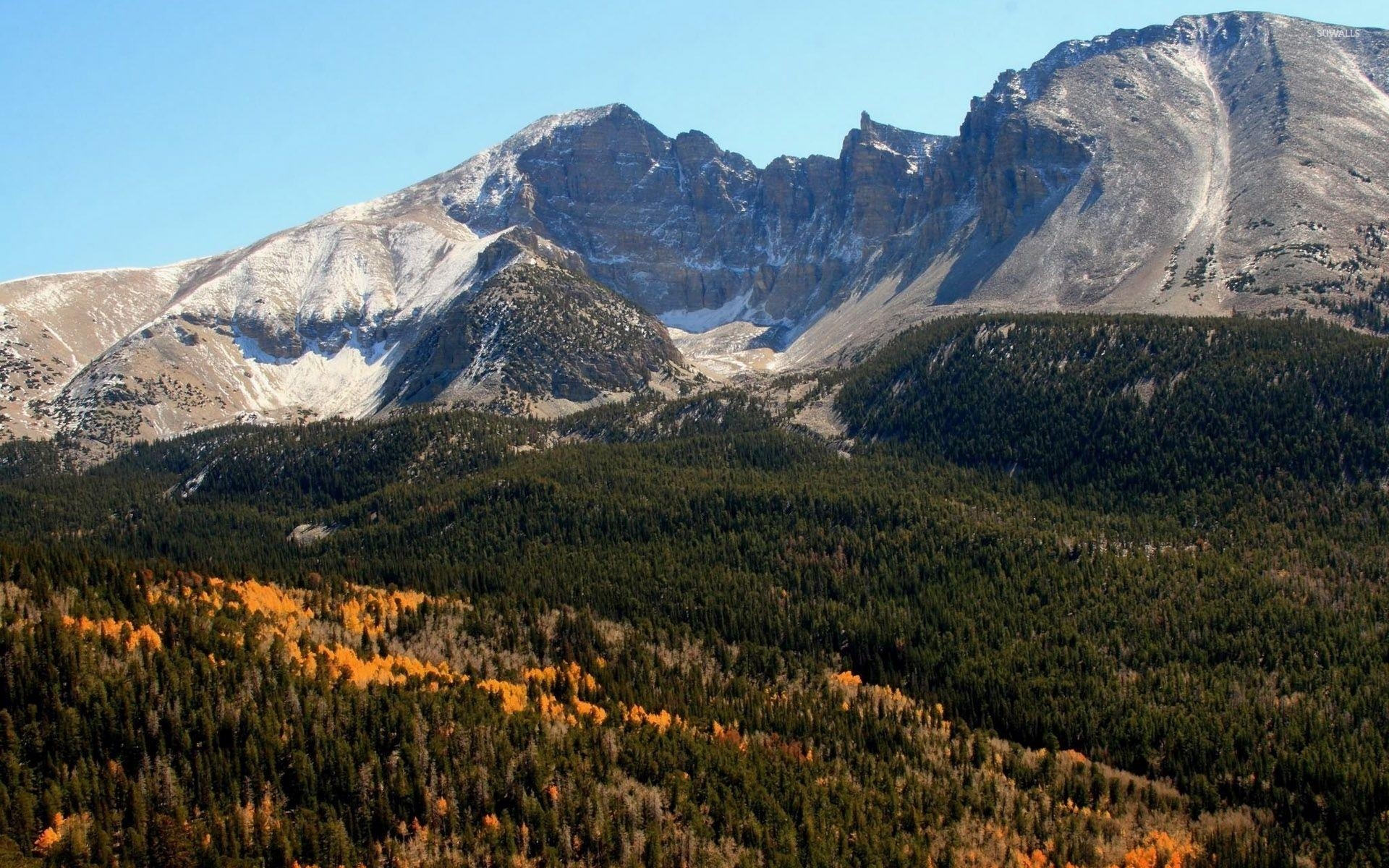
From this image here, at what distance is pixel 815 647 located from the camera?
124 meters

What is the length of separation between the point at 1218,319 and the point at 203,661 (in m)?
187

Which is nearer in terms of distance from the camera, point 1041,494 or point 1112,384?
point 1041,494

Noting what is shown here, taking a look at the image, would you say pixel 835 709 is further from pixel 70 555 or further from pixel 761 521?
pixel 70 555

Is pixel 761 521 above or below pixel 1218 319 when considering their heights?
below

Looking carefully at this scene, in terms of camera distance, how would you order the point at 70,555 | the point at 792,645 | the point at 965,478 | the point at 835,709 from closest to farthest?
the point at 70,555
the point at 835,709
the point at 792,645
the point at 965,478

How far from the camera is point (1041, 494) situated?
164 m

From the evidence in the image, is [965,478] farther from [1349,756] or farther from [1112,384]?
[1349,756]

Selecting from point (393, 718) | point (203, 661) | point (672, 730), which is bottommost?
point (672, 730)

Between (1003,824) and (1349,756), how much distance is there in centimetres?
3123

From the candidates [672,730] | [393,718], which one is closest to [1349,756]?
[672,730]

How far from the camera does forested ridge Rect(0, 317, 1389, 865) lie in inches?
2547

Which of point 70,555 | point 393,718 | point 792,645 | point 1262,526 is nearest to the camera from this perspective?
point 393,718

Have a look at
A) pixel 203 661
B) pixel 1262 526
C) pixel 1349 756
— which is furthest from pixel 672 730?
pixel 1262 526

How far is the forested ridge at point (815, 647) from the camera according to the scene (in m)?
64.7
